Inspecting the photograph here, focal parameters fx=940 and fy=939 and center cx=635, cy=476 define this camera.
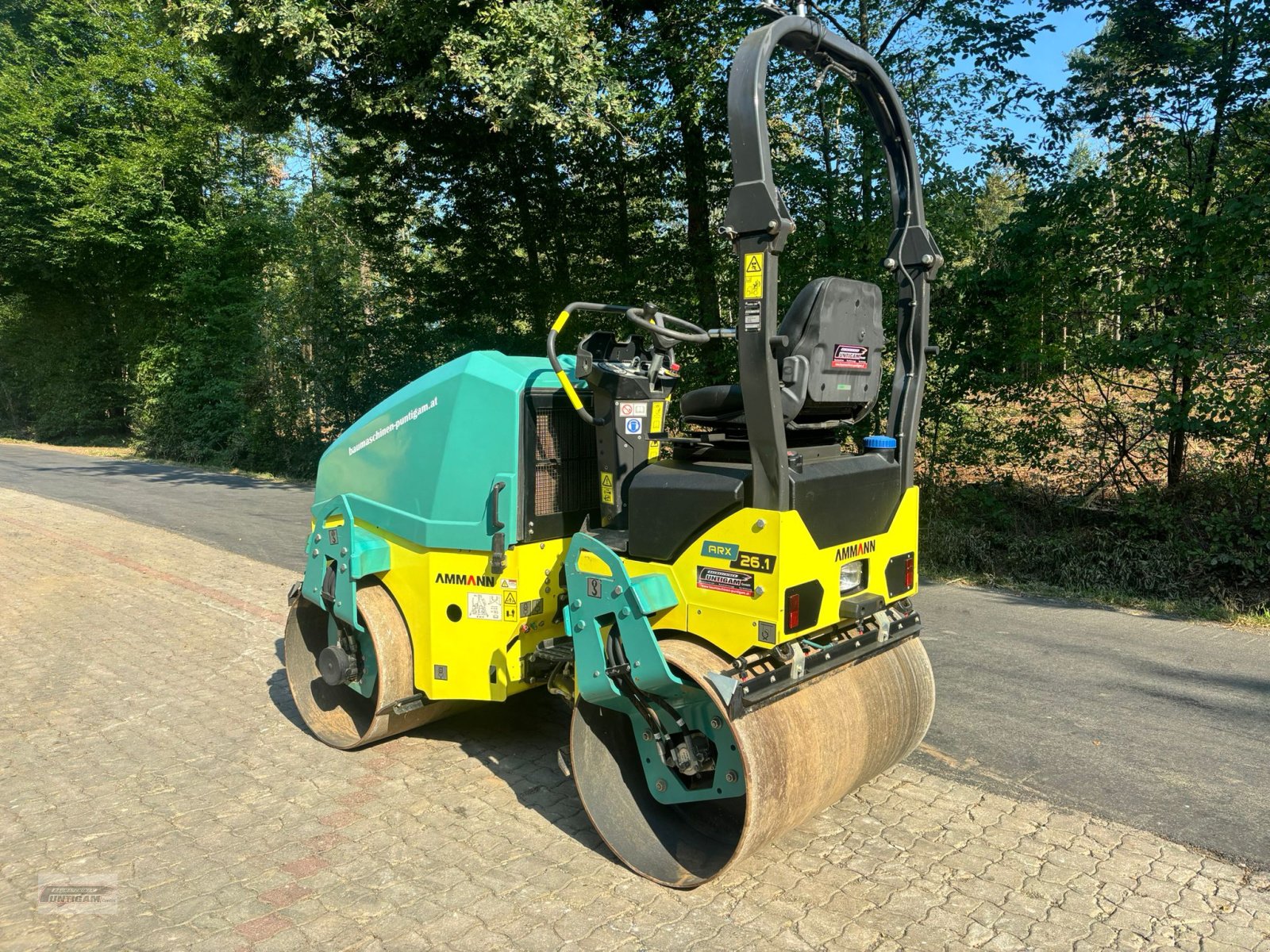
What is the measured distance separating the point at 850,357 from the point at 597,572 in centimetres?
128

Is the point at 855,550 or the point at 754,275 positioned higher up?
the point at 754,275

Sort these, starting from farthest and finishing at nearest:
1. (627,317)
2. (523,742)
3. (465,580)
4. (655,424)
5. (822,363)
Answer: (523,742) < (465,580) < (655,424) < (627,317) < (822,363)

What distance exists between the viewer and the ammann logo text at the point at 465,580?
427 cm

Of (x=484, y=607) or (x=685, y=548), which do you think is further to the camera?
(x=484, y=607)

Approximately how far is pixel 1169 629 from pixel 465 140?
10.8 m

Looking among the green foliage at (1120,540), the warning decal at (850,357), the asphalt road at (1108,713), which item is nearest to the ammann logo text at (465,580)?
the warning decal at (850,357)

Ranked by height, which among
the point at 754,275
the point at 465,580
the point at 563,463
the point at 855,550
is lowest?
the point at 465,580

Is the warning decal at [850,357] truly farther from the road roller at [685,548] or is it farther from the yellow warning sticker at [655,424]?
the yellow warning sticker at [655,424]

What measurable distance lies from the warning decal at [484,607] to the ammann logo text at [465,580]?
40 millimetres

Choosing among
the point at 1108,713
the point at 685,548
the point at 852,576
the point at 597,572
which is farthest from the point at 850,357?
the point at 1108,713

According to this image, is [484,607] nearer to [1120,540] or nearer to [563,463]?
[563,463]

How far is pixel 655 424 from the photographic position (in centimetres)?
420

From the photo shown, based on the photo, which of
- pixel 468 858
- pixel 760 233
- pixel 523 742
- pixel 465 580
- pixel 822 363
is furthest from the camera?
pixel 523 742

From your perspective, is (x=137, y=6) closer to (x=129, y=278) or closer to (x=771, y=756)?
(x=129, y=278)
